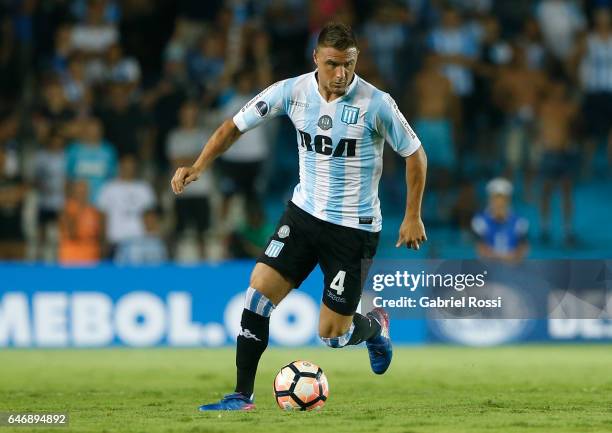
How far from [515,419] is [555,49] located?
35.3 ft

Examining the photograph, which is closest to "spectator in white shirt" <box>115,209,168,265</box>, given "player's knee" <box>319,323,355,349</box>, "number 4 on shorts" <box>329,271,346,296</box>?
"player's knee" <box>319,323,355,349</box>

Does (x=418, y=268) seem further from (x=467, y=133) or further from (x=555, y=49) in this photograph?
(x=555, y=49)

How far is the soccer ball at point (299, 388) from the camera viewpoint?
8445mm

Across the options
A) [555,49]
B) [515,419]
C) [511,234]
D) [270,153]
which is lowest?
[515,419]

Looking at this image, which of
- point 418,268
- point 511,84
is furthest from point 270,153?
point 418,268

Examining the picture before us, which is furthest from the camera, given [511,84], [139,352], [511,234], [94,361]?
[511,84]

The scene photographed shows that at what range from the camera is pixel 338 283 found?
8.59 metres

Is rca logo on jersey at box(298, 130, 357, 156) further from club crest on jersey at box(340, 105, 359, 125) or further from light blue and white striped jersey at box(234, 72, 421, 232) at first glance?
club crest on jersey at box(340, 105, 359, 125)

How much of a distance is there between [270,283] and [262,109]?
1176mm

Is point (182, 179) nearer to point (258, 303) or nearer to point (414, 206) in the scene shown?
point (258, 303)

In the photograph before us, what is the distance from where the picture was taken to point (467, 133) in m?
17.2

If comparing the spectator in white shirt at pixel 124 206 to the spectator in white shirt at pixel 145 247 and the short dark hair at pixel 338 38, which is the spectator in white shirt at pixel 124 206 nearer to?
the spectator in white shirt at pixel 145 247

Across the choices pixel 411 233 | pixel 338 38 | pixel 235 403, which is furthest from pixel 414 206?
pixel 235 403

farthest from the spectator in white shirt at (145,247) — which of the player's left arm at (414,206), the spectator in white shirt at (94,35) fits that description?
the player's left arm at (414,206)
